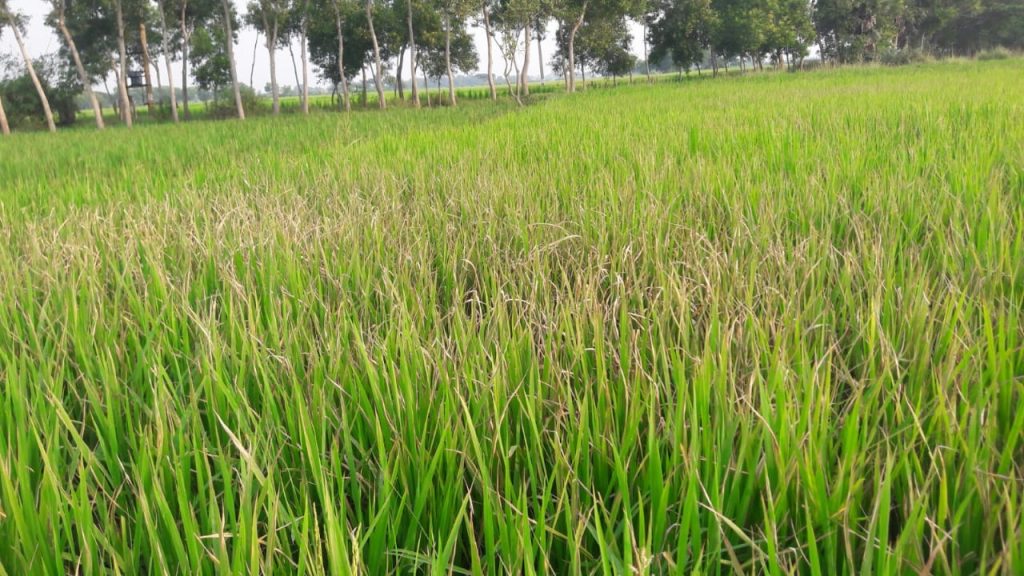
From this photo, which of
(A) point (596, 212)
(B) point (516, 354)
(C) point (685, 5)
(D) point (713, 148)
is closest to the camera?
(B) point (516, 354)

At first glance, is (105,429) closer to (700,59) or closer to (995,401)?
(995,401)

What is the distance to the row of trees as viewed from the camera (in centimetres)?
2320

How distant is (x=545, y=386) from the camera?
3.08 ft

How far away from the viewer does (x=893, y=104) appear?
17.5ft

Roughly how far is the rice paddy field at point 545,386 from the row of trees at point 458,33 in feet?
70.4

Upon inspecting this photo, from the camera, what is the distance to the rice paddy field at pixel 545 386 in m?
0.61

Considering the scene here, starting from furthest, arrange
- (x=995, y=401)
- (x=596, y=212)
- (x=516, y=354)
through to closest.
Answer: (x=596, y=212) → (x=516, y=354) → (x=995, y=401)

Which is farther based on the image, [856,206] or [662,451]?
[856,206]

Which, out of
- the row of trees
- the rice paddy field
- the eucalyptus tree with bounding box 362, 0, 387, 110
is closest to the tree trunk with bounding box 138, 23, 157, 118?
the row of trees

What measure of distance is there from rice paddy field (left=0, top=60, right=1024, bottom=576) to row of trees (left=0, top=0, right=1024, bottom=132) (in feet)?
70.4

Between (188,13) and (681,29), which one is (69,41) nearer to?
(188,13)

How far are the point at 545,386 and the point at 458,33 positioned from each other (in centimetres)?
3448

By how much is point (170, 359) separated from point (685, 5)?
4281cm

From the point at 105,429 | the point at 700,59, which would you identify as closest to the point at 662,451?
the point at 105,429
